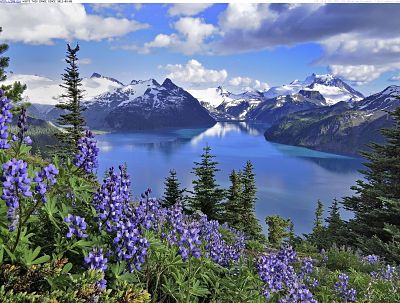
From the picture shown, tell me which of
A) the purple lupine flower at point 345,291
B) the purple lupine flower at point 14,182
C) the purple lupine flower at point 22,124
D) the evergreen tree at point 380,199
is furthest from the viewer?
the evergreen tree at point 380,199

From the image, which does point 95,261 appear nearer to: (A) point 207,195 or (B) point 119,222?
(B) point 119,222

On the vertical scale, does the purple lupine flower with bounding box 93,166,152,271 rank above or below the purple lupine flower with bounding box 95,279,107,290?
above

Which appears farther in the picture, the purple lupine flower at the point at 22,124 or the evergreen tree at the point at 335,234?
the evergreen tree at the point at 335,234

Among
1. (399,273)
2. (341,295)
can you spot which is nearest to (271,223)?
(399,273)

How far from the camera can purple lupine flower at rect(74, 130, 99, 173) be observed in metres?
3.59

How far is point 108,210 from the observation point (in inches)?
145

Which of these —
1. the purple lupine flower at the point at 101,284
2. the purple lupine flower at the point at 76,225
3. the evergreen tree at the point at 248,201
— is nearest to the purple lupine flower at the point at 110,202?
the purple lupine flower at the point at 76,225

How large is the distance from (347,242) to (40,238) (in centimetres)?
1771

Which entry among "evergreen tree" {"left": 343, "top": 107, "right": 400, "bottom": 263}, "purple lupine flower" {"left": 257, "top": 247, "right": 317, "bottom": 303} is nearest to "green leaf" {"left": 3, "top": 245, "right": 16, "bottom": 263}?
"purple lupine flower" {"left": 257, "top": 247, "right": 317, "bottom": 303}

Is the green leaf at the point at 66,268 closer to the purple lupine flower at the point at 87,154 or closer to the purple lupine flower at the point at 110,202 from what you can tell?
the purple lupine flower at the point at 110,202

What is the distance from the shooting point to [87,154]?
362cm

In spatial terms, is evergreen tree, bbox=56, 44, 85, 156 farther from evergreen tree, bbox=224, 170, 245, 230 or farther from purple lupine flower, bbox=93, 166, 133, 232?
purple lupine flower, bbox=93, 166, 133, 232

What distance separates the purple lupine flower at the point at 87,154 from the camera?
359 centimetres

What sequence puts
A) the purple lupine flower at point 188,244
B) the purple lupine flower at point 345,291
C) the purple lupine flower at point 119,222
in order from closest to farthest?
the purple lupine flower at point 119,222, the purple lupine flower at point 188,244, the purple lupine flower at point 345,291
